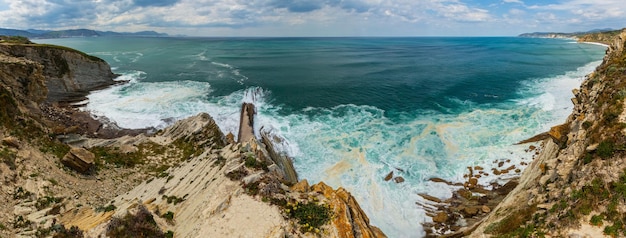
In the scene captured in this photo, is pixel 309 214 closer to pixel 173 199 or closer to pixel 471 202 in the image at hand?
pixel 173 199

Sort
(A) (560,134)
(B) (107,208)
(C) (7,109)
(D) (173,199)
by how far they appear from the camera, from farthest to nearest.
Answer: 1. (C) (7,109)
2. (A) (560,134)
3. (D) (173,199)
4. (B) (107,208)

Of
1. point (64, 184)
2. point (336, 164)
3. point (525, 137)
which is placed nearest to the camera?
point (64, 184)

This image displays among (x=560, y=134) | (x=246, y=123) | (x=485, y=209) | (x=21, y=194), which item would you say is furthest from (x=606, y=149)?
(x=246, y=123)

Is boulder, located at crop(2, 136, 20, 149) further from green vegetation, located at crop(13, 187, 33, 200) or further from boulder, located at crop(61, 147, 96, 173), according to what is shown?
green vegetation, located at crop(13, 187, 33, 200)

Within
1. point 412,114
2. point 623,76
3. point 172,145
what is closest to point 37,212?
point 172,145

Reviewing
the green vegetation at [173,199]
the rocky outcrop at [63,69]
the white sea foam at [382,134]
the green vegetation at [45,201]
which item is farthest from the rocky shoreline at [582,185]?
the rocky outcrop at [63,69]

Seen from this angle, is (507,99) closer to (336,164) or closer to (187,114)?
(336,164)

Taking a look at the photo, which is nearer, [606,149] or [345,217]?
[606,149]
